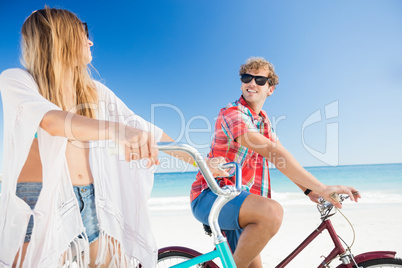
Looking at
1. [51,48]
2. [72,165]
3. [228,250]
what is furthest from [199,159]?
[51,48]

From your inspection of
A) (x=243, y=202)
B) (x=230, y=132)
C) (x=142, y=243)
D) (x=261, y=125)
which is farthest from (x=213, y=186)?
(x=261, y=125)

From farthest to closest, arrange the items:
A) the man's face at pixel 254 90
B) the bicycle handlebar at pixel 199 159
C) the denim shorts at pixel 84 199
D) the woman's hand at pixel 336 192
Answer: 1. the man's face at pixel 254 90
2. the woman's hand at pixel 336 192
3. the denim shorts at pixel 84 199
4. the bicycle handlebar at pixel 199 159

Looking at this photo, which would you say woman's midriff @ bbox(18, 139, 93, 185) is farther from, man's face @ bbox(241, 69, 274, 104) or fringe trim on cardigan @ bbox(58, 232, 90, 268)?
man's face @ bbox(241, 69, 274, 104)

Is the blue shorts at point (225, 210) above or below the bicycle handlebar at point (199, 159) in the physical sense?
below

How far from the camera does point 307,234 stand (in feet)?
20.4

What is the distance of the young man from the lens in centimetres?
184

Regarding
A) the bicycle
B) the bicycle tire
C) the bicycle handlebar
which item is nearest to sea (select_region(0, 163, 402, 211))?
the bicycle tire

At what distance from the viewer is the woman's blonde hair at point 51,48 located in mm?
1464

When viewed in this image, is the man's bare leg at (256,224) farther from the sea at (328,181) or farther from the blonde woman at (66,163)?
the sea at (328,181)

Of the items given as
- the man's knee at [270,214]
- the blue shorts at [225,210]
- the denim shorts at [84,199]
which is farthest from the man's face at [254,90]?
the denim shorts at [84,199]

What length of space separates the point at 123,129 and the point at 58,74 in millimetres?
779

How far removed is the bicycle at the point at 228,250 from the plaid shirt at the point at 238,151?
0.41m

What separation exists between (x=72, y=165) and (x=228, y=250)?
802 millimetres

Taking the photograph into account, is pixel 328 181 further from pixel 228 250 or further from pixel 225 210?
pixel 228 250
